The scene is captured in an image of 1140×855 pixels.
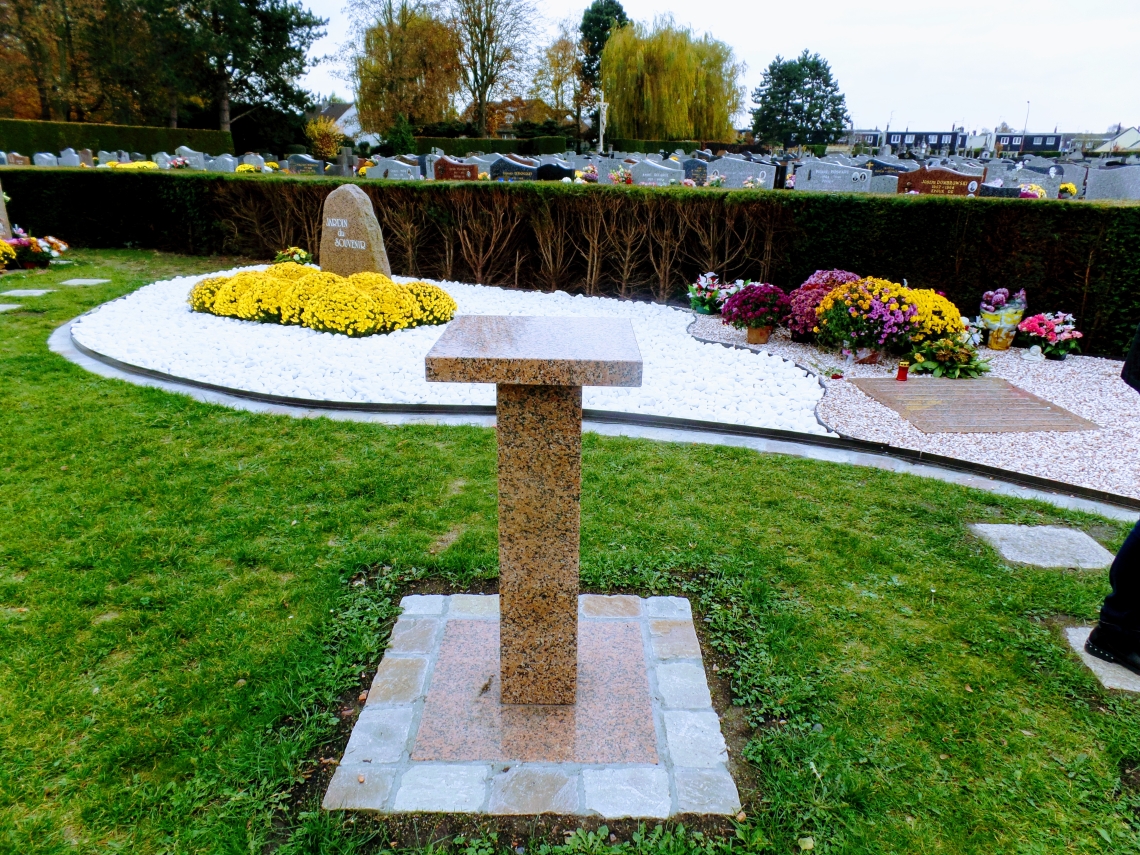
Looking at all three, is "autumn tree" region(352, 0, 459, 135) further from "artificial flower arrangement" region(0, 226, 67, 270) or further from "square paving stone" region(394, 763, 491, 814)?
"square paving stone" region(394, 763, 491, 814)

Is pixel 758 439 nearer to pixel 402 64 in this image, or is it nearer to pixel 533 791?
pixel 533 791

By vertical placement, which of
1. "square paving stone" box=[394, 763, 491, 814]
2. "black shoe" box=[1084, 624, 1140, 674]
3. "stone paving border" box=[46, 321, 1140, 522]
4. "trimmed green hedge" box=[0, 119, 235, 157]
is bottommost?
"square paving stone" box=[394, 763, 491, 814]

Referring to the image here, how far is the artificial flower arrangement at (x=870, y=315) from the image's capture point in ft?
22.4

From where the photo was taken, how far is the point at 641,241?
30.1 ft

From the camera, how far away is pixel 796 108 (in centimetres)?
5862

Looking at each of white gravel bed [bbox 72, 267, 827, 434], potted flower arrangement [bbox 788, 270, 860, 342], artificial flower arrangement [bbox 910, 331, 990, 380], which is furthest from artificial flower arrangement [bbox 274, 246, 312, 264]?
artificial flower arrangement [bbox 910, 331, 990, 380]

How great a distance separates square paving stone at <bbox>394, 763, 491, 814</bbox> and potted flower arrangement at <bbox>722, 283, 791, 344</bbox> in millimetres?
6200

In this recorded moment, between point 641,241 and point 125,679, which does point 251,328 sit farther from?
point 125,679

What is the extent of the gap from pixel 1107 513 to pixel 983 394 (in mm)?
2172

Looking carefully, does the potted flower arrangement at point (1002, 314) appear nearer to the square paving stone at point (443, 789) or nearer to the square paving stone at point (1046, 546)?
the square paving stone at point (1046, 546)

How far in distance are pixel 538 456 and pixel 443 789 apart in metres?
1.09

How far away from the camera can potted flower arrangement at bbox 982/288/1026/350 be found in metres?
7.43

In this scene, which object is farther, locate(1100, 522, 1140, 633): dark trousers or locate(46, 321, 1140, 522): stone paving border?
locate(46, 321, 1140, 522): stone paving border

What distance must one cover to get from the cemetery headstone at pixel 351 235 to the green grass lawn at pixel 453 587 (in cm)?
403
